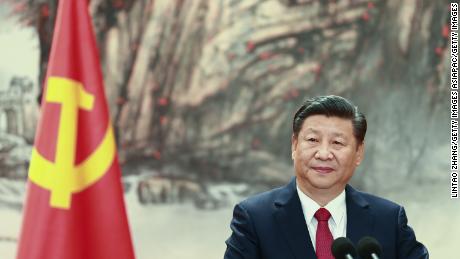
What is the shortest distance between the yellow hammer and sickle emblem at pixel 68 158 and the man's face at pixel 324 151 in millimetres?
802

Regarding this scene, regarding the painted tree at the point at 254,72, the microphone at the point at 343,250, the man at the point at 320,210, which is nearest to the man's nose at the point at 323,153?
the man at the point at 320,210

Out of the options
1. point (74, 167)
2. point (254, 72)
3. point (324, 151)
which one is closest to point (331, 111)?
point (324, 151)

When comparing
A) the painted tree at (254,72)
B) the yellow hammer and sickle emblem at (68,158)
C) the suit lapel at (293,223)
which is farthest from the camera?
the painted tree at (254,72)

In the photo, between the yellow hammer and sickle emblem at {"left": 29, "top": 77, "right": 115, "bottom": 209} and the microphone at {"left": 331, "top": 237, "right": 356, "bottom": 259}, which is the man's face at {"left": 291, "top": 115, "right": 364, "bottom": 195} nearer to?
the microphone at {"left": 331, "top": 237, "right": 356, "bottom": 259}

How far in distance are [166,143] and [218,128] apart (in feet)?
0.96

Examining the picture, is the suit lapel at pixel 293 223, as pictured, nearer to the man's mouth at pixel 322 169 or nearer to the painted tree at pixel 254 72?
the man's mouth at pixel 322 169

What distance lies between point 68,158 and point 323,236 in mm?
972

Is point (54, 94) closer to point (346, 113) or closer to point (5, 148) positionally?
point (346, 113)

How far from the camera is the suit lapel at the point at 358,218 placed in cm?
226

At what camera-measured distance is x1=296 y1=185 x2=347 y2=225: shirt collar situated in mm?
2312

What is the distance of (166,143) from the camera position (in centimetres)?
408

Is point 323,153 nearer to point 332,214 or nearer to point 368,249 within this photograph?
point 332,214

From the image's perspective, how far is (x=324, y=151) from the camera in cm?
226

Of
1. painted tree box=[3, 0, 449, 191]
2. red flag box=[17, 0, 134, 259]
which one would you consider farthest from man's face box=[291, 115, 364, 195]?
painted tree box=[3, 0, 449, 191]
